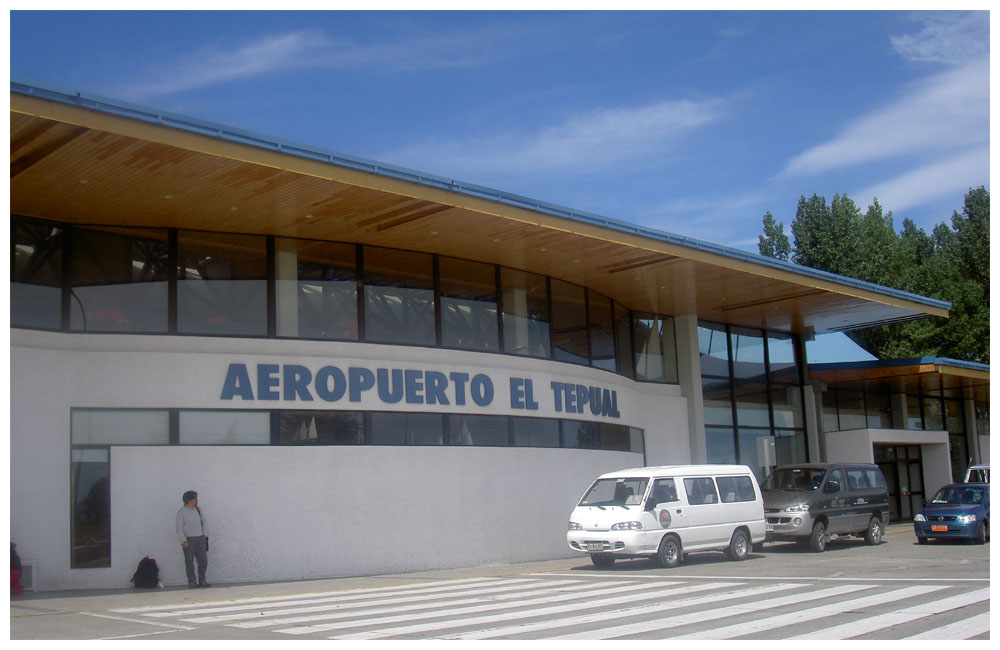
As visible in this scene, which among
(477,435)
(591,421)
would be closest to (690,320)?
(591,421)

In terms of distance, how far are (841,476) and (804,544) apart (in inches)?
70.7

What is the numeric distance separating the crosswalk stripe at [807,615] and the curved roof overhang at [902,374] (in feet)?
61.8

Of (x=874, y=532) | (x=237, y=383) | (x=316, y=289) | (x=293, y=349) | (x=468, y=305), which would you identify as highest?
(x=316, y=289)

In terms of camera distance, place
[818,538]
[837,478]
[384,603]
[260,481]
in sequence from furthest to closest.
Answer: [837,478] → [818,538] → [260,481] → [384,603]

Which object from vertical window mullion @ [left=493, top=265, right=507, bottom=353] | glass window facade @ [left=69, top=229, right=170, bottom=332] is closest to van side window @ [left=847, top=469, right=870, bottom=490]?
vertical window mullion @ [left=493, top=265, right=507, bottom=353]

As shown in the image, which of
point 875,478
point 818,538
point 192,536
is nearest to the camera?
point 192,536

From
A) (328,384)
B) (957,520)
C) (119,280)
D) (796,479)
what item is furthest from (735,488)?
(119,280)

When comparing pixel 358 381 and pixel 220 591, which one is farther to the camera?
pixel 358 381

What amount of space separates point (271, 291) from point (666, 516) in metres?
8.39

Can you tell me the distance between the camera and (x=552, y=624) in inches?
419

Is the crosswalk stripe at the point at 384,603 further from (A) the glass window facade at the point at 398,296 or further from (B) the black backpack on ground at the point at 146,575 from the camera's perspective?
(A) the glass window facade at the point at 398,296

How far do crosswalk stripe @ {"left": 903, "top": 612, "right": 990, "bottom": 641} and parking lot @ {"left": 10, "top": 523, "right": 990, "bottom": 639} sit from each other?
25 millimetres

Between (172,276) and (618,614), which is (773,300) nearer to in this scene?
(172,276)

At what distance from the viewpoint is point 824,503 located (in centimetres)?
2250
